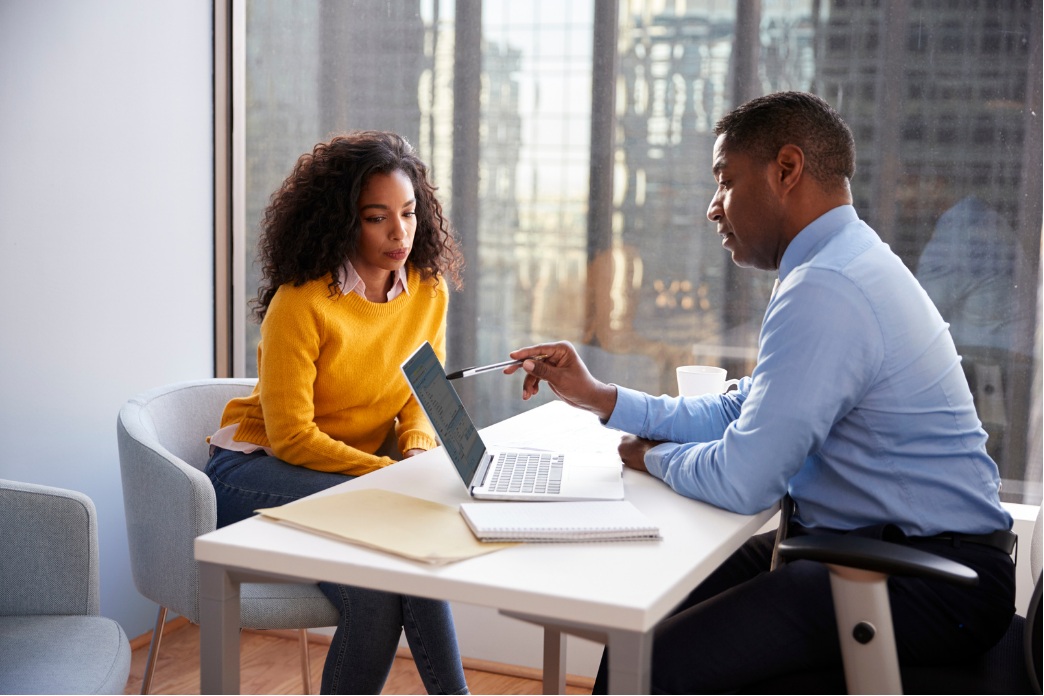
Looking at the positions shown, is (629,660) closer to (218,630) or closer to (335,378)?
(218,630)

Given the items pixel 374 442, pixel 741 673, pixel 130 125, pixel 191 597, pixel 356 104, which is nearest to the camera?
pixel 741 673

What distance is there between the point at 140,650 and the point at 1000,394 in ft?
8.04

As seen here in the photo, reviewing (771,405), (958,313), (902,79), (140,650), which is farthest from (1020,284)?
(140,650)

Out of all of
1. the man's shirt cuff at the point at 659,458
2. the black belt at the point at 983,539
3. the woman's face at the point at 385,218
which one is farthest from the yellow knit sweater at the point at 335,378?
the black belt at the point at 983,539

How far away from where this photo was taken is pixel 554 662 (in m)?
1.82

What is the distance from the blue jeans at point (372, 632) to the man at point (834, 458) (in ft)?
1.35

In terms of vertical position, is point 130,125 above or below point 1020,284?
above

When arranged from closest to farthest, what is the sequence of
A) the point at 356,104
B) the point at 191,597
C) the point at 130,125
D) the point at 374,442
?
the point at 191,597, the point at 374,442, the point at 130,125, the point at 356,104

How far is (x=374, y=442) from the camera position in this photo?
2102mm

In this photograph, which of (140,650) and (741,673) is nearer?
(741,673)

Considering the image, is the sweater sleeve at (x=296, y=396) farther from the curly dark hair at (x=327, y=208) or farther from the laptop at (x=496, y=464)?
the laptop at (x=496, y=464)

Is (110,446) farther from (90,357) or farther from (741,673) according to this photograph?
(741,673)

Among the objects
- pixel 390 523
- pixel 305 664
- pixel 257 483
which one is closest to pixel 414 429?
pixel 257 483

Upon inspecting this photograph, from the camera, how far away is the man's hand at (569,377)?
5.43 ft
